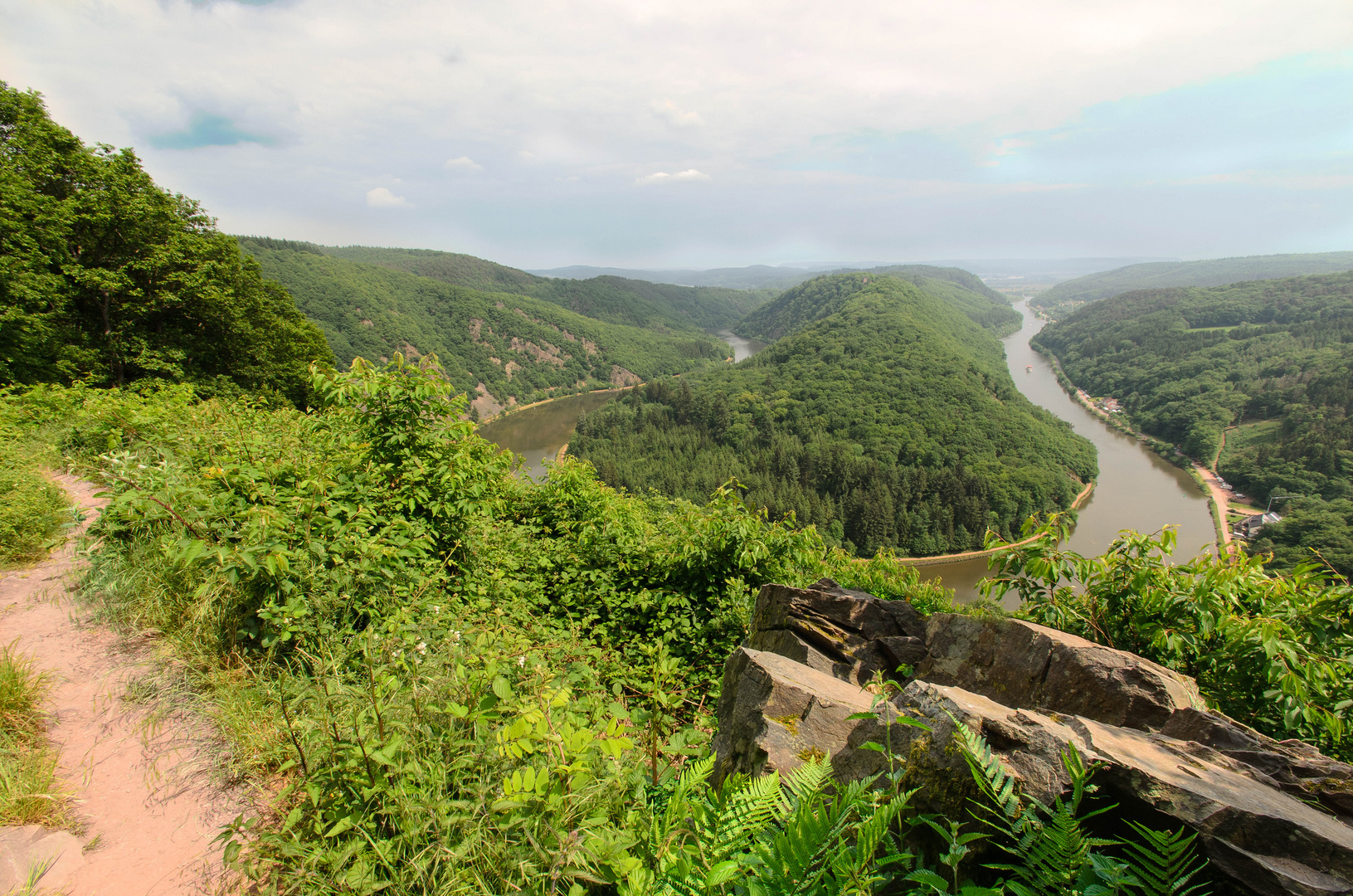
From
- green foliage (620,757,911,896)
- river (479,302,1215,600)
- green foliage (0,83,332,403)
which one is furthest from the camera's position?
river (479,302,1215,600)

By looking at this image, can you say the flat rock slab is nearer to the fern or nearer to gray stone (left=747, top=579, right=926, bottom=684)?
the fern

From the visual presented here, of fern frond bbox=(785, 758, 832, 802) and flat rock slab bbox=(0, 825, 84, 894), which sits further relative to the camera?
flat rock slab bbox=(0, 825, 84, 894)

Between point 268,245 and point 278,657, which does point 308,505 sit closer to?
point 278,657

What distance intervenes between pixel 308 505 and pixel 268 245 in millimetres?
175967

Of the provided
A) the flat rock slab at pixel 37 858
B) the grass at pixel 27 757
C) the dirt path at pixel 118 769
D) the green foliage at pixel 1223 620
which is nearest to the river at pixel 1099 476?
the dirt path at pixel 118 769

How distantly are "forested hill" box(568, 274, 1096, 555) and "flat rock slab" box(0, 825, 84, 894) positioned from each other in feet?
136

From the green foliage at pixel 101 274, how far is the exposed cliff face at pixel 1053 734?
17.8 meters

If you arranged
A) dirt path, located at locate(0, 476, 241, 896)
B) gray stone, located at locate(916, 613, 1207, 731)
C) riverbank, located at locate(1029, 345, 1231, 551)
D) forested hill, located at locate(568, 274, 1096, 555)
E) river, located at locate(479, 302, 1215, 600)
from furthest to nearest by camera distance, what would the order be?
forested hill, located at locate(568, 274, 1096, 555) < riverbank, located at locate(1029, 345, 1231, 551) < river, located at locate(479, 302, 1215, 600) < gray stone, located at locate(916, 613, 1207, 731) < dirt path, located at locate(0, 476, 241, 896)

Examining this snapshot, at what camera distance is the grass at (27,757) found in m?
2.46

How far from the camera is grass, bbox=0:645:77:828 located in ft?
8.07

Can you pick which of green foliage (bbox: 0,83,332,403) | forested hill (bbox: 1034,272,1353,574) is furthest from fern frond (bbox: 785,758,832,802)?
forested hill (bbox: 1034,272,1353,574)

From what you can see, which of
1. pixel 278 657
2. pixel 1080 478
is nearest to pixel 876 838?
pixel 278 657

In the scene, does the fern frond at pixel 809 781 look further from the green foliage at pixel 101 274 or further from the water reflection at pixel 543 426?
the water reflection at pixel 543 426

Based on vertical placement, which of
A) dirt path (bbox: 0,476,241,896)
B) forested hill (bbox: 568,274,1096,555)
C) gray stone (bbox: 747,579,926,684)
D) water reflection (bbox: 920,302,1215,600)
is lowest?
water reflection (bbox: 920,302,1215,600)
